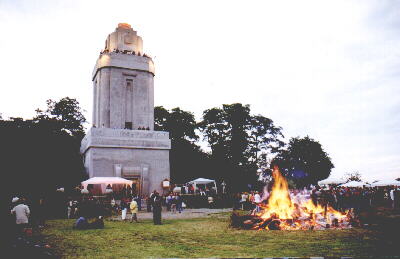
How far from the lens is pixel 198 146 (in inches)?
2267

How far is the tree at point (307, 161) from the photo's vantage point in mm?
66938

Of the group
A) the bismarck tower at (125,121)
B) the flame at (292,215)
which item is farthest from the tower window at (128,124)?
the flame at (292,215)

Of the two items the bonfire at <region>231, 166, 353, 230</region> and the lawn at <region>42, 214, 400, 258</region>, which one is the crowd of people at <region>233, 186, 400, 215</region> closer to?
the bonfire at <region>231, 166, 353, 230</region>

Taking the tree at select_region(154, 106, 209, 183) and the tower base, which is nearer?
the tower base

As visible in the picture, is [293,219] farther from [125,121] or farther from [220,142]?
[220,142]

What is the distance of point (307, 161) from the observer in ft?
224

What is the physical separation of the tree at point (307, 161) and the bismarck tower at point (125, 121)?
37.5 metres

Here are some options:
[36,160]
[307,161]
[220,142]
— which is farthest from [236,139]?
[36,160]

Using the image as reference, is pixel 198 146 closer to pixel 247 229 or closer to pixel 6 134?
pixel 6 134

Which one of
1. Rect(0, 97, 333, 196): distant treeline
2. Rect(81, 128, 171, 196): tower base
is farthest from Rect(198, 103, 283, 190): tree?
Rect(81, 128, 171, 196): tower base

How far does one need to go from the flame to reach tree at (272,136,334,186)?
49.0 meters

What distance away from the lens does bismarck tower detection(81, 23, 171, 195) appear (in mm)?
32844

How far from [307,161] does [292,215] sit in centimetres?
5561

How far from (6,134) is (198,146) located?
35164mm
